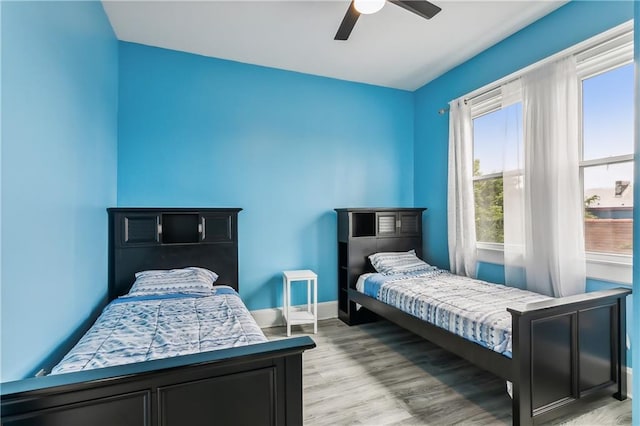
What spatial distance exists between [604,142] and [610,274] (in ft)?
3.18

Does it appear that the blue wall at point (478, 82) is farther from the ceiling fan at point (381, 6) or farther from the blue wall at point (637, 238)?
the blue wall at point (637, 238)

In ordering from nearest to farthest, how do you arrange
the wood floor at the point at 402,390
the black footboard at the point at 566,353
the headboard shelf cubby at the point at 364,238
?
the black footboard at the point at 566,353, the wood floor at the point at 402,390, the headboard shelf cubby at the point at 364,238

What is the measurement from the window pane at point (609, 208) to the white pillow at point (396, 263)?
5.00 ft

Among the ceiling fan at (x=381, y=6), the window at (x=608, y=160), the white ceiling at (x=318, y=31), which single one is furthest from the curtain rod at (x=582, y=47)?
the ceiling fan at (x=381, y=6)

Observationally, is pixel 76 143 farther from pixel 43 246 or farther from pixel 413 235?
pixel 413 235

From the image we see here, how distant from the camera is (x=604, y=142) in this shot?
228 centimetres

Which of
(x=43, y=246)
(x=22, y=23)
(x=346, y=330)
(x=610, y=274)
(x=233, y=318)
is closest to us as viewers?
(x=22, y=23)

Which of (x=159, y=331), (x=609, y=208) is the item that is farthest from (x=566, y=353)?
(x=159, y=331)

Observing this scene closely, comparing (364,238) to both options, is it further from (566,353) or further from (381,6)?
(381,6)

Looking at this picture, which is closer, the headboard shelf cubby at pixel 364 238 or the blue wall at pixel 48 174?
the blue wall at pixel 48 174

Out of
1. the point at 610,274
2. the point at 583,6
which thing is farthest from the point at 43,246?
the point at 583,6

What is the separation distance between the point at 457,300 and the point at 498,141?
1.77 metres

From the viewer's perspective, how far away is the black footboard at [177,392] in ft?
3.18

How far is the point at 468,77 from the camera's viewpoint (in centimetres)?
337
